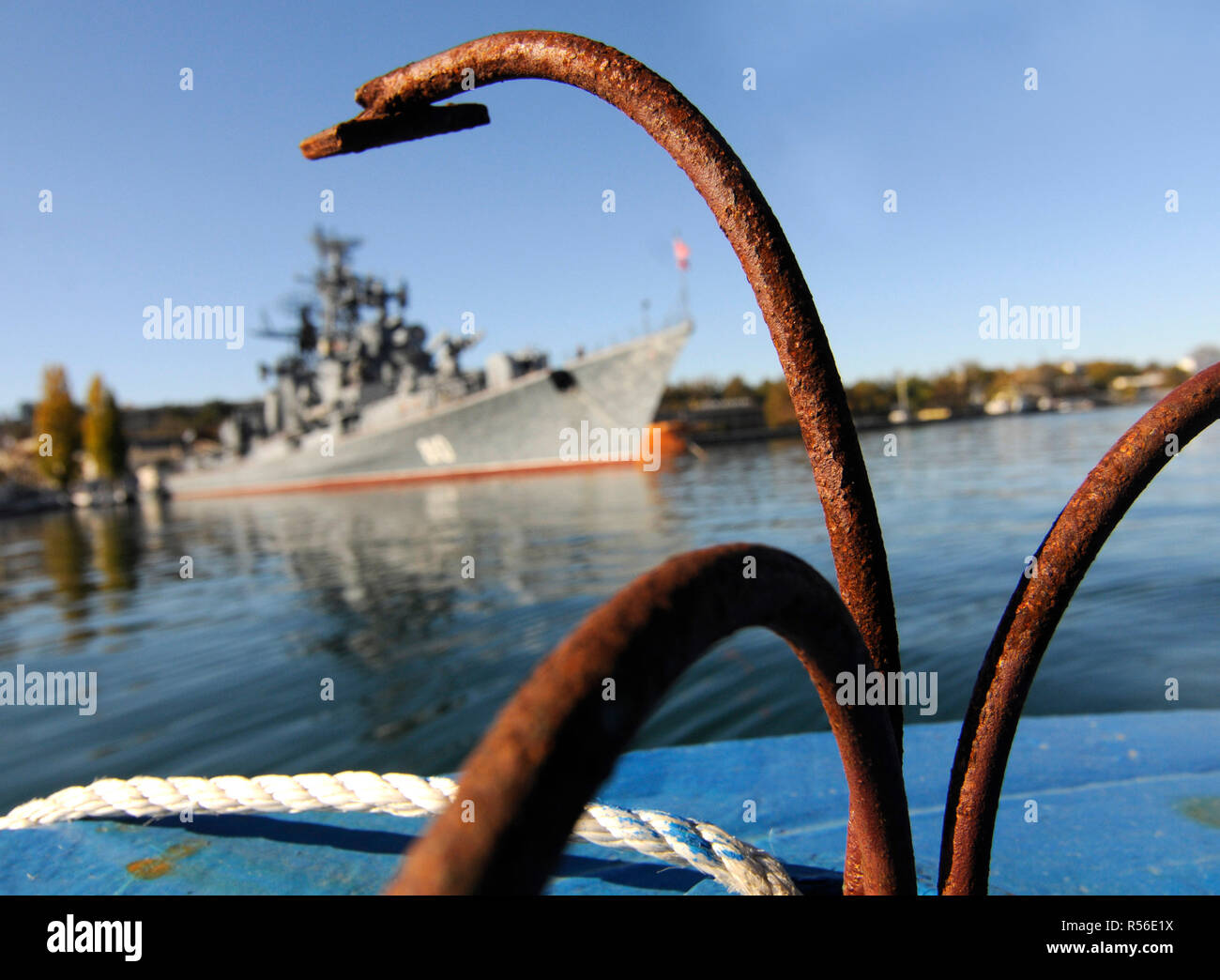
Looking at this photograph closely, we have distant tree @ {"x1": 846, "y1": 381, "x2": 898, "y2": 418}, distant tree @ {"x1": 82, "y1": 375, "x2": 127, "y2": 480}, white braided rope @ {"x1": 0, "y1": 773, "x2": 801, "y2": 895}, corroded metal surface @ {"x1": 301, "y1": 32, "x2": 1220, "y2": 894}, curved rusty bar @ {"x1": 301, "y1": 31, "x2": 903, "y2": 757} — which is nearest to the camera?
corroded metal surface @ {"x1": 301, "y1": 32, "x2": 1220, "y2": 894}

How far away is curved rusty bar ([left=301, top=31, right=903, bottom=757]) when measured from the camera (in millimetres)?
792

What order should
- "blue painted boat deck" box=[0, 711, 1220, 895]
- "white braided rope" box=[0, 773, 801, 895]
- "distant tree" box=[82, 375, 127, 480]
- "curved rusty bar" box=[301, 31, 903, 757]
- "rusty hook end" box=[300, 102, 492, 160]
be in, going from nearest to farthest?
1. "curved rusty bar" box=[301, 31, 903, 757]
2. "rusty hook end" box=[300, 102, 492, 160]
3. "white braided rope" box=[0, 773, 801, 895]
4. "blue painted boat deck" box=[0, 711, 1220, 895]
5. "distant tree" box=[82, 375, 127, 480]

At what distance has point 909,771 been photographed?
201cm

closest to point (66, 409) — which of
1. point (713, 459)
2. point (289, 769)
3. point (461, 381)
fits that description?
point (461, 381)

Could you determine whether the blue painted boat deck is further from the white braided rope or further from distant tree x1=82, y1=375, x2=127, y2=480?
distant tree x1=82, y1=375, x2=127, y2=480

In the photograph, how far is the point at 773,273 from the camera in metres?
0.79

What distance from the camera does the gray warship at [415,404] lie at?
29266 mm

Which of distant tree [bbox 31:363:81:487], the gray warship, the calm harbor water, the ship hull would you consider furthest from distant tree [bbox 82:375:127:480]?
the calm harbor water

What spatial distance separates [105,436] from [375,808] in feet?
204

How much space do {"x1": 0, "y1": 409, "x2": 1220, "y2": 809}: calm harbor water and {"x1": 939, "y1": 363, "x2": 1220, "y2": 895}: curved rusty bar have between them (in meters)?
3.21

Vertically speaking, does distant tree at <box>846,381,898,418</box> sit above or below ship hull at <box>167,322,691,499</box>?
above

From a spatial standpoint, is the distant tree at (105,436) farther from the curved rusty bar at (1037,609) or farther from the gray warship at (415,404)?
the curved rusty bar at (1037,609)
